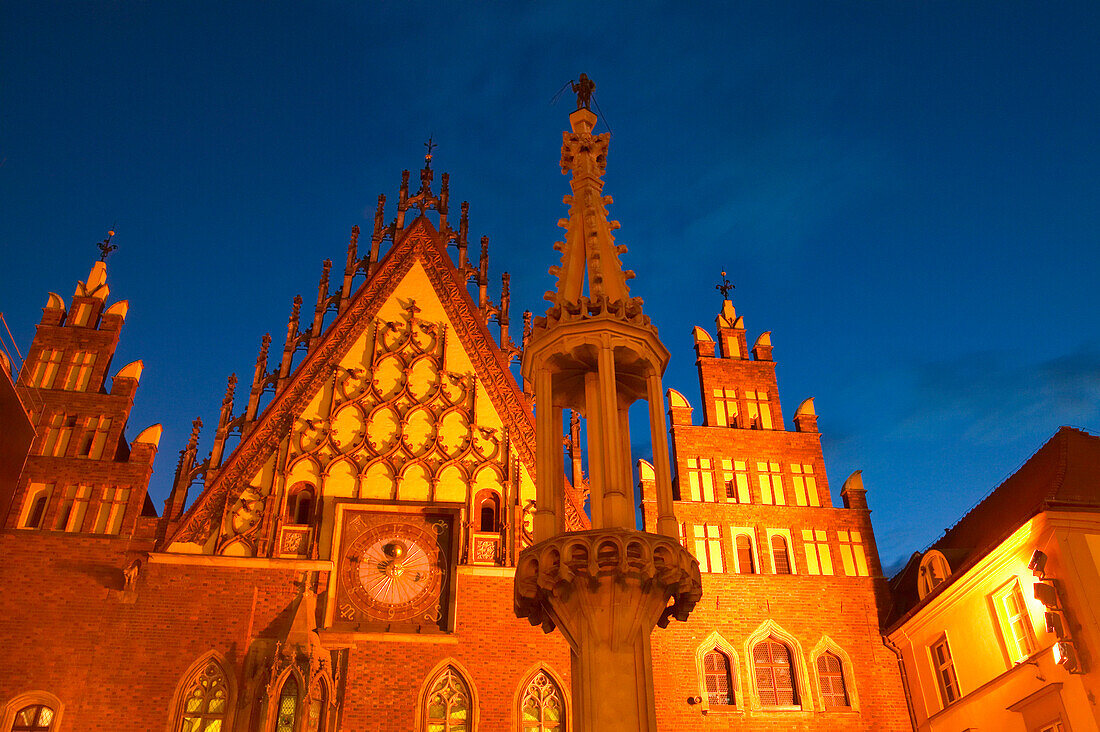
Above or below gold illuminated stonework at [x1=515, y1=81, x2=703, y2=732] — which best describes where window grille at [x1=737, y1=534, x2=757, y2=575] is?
above

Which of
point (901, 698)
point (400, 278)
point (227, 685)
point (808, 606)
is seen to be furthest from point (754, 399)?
point (227, 685)

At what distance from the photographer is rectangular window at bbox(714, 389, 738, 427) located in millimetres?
19188

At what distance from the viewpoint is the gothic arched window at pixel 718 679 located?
15922mm

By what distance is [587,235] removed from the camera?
1087cm

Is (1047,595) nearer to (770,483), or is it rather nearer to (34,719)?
(770,483)

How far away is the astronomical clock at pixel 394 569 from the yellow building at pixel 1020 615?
7.79 m

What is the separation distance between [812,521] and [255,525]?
996 cm

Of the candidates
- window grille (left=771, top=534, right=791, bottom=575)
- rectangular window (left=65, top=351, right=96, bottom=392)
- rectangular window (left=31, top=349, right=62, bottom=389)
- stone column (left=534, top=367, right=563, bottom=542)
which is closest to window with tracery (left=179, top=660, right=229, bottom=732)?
rectangular window (left=65, top=351, right=96, bottom=392)

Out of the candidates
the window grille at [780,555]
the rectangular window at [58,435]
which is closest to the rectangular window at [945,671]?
the window grille at [780,555]

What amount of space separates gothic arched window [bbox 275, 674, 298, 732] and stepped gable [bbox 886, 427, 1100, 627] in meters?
9.97

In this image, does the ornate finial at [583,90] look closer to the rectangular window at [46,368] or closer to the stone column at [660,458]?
the stone column at [660,458]

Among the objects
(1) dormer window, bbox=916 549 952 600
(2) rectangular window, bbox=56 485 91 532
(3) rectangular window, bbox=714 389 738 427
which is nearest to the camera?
(2) rectangular window, bbox=56 485 91 532

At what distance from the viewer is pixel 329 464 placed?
17312mm

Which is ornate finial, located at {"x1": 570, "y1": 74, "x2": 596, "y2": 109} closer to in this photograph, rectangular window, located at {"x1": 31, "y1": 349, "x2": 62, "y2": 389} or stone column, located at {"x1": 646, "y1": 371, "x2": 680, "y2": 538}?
stone column, located at {"x1": 646, "y1": 371, "x2": 680, "y2": 538}
